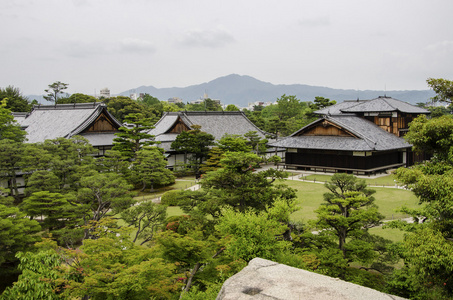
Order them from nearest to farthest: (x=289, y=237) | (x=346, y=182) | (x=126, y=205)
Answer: (x=289, y=237) → (x=346, y=182) → (x=126, y=205)

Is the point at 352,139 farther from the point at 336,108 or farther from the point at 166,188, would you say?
the point at 166,188

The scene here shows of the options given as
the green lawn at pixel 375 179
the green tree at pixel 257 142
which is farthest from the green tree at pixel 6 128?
the green lawn at pixel 375 179

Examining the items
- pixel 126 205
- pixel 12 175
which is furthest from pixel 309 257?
pixel 12 175

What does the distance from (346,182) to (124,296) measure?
10.4m

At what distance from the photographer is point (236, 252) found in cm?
1048

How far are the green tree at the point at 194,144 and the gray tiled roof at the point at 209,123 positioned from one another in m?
4.27

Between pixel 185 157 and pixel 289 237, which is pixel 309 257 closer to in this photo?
pixel 289 237

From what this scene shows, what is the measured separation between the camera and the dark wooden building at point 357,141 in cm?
3428

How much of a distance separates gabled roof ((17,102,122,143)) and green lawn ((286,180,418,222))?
19085 millimetres

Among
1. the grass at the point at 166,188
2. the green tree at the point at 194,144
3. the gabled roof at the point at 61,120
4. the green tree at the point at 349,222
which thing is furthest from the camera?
the green tree at the point at 194,144

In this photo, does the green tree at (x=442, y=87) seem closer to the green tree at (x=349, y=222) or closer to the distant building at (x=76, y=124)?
the green tree at (x=349, y=222)

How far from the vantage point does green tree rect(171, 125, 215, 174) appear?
1356 inches

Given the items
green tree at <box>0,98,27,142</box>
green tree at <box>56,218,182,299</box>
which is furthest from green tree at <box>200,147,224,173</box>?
green tree at <box>56,218,182,299</box>

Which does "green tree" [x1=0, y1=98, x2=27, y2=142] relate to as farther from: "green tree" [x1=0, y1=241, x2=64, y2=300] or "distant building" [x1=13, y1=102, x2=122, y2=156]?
"green tree" [x1=0, y1=241, x2=64, y2=300]
